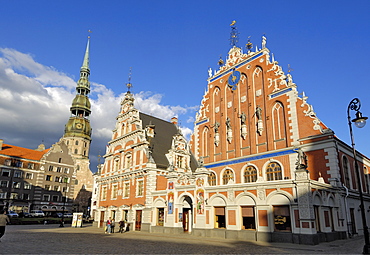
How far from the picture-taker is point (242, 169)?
2802 cm

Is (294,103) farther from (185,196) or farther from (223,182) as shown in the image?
(185,196)

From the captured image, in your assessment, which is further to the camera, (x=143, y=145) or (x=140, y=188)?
(x=143, y=145)

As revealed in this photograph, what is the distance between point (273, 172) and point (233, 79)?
12.1 metres

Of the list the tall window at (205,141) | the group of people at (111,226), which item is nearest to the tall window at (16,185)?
the group of people at (111,226)

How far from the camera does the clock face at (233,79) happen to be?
104ft

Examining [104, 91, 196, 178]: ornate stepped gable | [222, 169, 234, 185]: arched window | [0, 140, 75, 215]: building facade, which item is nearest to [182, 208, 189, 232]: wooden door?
[104, 91, 196, 178]: ornate stepped gable

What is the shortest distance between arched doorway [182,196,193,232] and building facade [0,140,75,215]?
33.6 m

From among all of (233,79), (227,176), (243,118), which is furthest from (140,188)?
(233,79)

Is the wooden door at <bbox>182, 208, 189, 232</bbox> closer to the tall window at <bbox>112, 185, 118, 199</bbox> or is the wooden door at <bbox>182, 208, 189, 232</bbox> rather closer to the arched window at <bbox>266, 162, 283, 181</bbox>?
the arched window at <bbox>266, 162, 283, 181</bbox>

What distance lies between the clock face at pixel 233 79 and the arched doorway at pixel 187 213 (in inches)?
539

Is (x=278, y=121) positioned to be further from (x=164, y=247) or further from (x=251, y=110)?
(x=164, y=247)

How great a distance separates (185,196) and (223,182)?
4.60 m

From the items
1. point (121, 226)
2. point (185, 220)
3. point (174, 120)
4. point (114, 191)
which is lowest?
point (121, 226)

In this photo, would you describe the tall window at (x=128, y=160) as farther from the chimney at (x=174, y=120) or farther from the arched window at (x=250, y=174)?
the arched window at (x=250, y=174)
